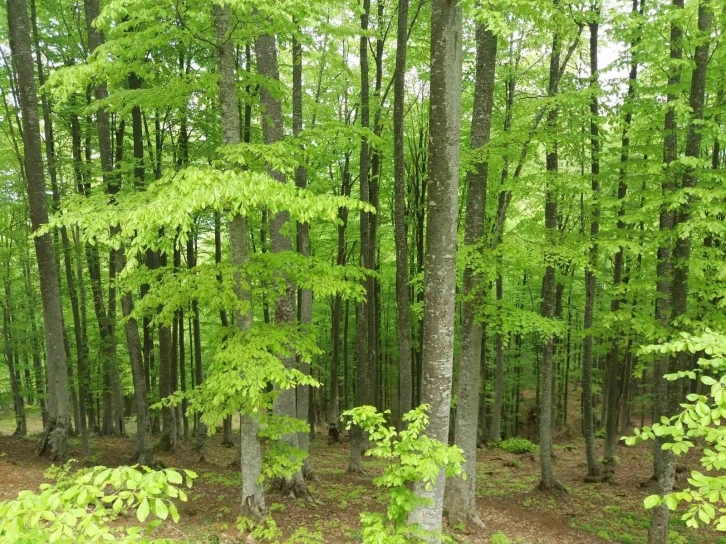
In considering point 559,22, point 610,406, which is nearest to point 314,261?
point 559,22

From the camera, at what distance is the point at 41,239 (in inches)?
417

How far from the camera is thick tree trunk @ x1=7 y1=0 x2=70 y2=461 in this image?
1026 centimetres

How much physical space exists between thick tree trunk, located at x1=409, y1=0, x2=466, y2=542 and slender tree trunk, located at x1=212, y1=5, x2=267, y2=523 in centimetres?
239

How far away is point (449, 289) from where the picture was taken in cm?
629

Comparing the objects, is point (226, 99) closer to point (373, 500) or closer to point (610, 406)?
point (373, 500)

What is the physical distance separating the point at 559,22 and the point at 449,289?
14.5 feet

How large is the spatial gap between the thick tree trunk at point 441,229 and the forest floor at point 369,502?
1.50 m

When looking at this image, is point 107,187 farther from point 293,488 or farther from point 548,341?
point 548,341

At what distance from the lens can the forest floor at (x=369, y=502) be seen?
26.9 feet

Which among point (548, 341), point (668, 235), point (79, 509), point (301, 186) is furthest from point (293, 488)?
point (668, 235)

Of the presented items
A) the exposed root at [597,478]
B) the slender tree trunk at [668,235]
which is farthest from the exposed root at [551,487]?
the slender tree trunk at [668,235]

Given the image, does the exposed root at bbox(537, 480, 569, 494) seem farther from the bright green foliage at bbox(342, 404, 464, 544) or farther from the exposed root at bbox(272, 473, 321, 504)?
the bright green foliage at bbox(342, 404, 464, 544)

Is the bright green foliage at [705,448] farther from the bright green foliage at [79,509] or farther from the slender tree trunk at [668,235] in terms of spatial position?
the slender tree trunk at [668,235]

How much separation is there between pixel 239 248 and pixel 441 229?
9.54 feet
